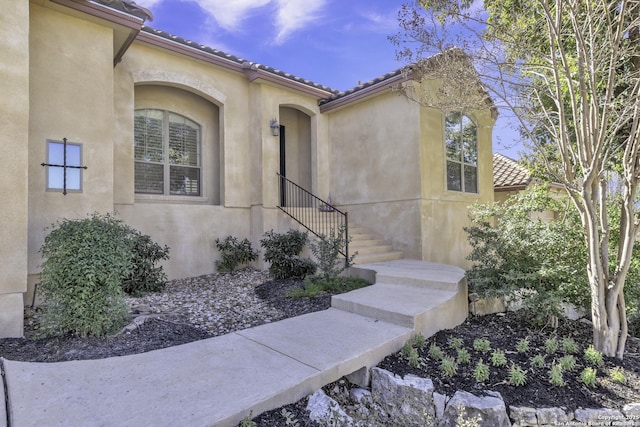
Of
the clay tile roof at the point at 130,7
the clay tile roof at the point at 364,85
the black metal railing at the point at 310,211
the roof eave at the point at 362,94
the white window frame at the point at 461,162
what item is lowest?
the black metal railing at the point at 310,211

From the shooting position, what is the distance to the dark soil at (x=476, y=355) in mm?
Answer: 2980

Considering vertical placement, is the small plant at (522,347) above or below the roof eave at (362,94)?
below

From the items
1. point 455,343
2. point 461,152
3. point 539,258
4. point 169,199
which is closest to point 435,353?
point 455,343

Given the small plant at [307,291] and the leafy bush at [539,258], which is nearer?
the leafy bush at [539,258]

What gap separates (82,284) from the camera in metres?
3.77

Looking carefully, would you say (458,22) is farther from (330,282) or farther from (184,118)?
(184,118)

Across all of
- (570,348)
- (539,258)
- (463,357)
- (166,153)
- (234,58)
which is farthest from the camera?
(234,58)

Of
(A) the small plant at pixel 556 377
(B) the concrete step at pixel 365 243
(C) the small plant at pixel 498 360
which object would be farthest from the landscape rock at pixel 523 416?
(B) the concrete step at pixel 365 243

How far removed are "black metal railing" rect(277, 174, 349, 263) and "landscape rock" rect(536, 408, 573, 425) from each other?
4666mm

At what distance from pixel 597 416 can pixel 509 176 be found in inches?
466

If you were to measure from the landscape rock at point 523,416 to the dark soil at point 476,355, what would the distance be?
0.24 feet

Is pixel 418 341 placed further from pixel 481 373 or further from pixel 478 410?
pixel 478 410

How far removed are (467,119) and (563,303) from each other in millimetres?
6086

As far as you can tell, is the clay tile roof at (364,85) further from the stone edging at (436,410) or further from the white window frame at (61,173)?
the stone edging at (436,410)
